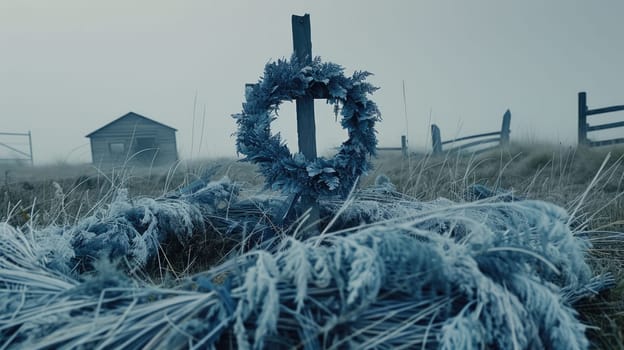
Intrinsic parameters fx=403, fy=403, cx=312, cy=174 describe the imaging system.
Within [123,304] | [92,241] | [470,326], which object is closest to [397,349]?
[470,326]

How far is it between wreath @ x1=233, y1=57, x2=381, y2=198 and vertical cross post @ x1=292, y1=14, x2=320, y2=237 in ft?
0.30

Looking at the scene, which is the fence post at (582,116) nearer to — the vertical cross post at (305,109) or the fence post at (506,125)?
the fence post at (506,125)

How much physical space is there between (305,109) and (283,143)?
235 millimetres

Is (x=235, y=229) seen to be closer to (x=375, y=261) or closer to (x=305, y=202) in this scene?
(x=305, y=202)

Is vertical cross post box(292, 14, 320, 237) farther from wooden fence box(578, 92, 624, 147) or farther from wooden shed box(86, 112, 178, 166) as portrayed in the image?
wooden shed box(86, 112, 178, 166)

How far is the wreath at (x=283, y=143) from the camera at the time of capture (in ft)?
6.14

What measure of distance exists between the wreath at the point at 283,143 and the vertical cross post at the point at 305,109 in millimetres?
91

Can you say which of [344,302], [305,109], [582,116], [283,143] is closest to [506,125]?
[582,116]

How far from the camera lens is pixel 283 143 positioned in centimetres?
191

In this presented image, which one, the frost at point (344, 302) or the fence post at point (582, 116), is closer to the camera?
the frost at point (344, 302)

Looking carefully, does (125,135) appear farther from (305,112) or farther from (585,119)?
(585,119)

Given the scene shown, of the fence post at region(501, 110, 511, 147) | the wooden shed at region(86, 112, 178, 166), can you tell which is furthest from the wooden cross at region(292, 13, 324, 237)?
the wooden shed at region(86, 112, 178, 166)

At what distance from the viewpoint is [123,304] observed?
35.8 inches

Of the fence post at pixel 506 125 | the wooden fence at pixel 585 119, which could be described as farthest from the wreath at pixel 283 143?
the fence post at pixel 506 125
